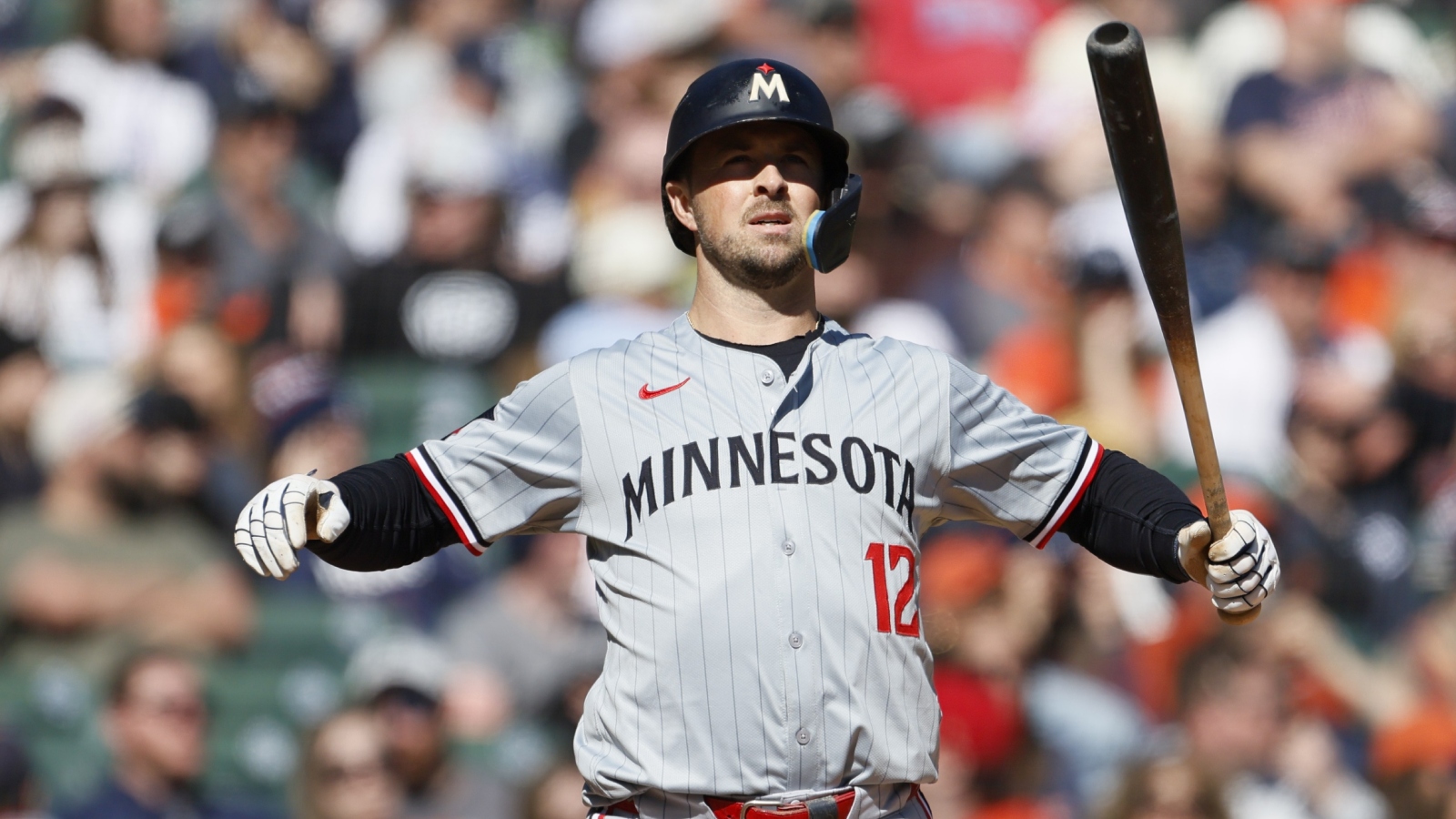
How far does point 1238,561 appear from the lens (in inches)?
107

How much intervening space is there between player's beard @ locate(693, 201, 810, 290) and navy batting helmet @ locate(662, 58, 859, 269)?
81mm

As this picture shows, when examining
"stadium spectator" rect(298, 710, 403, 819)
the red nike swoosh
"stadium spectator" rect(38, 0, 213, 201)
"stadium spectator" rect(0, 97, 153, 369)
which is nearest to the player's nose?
the red nike swoosh

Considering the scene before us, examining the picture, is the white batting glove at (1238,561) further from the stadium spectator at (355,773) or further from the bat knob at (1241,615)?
the stadium spectator at (355,773)

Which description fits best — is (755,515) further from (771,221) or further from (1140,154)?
(1140,154)

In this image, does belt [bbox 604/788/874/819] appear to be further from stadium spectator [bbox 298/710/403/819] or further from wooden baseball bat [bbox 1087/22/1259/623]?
stadium spectator [bbox 298/710/403/819]

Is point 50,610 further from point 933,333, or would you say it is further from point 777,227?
point 777,227

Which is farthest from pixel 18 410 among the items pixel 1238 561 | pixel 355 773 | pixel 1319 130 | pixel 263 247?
pixel 1319 130

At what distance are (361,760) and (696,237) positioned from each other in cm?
302

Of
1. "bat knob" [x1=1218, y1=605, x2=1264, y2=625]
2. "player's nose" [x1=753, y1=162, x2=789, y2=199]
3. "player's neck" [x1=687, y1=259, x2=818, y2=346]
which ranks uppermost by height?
"player's nose" [x1=753, y1=162, x2=789, y2=199]

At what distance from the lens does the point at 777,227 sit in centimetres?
306

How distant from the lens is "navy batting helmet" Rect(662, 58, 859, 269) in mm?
3049

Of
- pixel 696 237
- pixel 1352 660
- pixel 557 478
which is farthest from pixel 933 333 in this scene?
pixel 557 478

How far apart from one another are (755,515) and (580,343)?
3.85m

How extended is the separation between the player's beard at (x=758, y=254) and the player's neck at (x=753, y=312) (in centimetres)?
2
